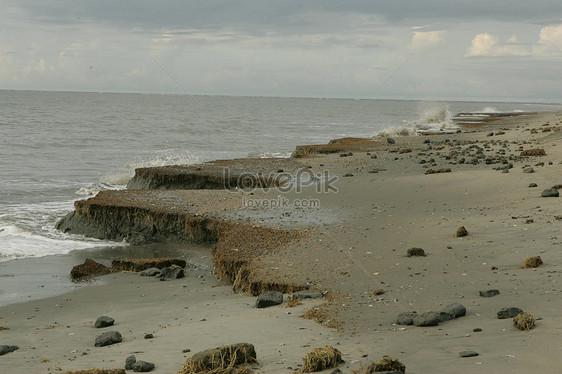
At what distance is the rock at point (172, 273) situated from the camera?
971 cm

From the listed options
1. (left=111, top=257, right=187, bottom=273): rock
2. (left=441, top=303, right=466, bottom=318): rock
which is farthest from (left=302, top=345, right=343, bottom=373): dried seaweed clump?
(left=111, top=257, right=187, bottom=273): rock

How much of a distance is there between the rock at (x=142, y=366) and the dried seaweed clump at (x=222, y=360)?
36 centimetres

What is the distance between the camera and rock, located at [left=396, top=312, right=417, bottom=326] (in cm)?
593

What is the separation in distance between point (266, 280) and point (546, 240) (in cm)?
407

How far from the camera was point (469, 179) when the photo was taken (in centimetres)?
1457

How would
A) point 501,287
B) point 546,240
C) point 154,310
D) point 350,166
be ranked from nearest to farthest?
point 501,287 → point 154,310 → point 546,240 → point 350,166

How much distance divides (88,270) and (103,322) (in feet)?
10.3

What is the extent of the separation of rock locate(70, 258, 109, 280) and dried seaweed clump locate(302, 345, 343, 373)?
6.22 m

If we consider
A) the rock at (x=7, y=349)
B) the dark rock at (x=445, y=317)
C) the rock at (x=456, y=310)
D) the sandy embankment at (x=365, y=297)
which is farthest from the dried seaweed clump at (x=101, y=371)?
the rock at (x=456, y=310)

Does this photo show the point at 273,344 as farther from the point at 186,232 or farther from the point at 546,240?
the point at 186,232

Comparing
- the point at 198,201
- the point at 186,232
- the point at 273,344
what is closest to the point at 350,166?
the point at 198,201

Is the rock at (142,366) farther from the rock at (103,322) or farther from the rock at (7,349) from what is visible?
the rock at (103,322)

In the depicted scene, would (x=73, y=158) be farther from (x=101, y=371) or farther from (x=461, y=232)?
(x=101, y=371)

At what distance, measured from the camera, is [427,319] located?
5.80 m
